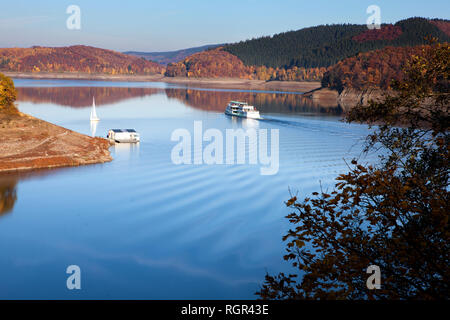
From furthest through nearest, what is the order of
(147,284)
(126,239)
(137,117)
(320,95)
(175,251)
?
1. (320,95)
2. (137,117)
3. (126,239)
4. (175,251)
5. (147,284)

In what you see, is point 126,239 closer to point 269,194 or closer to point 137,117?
point 269,194

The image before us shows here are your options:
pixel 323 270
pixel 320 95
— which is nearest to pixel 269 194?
pixel 323 270

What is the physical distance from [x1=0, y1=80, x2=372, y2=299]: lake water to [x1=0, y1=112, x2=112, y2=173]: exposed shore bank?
1475 mm

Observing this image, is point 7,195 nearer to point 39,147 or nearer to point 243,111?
point 39,147

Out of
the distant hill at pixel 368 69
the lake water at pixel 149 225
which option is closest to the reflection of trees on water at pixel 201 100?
the distant hill at pixel 368 69

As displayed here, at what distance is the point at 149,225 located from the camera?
21.4 meters

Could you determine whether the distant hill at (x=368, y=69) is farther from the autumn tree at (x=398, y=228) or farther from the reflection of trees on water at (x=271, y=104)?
the autumn tree at (x=398, y=228)

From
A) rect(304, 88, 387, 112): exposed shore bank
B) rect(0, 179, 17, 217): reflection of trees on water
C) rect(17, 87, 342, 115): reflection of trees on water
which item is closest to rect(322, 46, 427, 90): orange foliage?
rect(304, 88, 387, 112): exposed shore bank

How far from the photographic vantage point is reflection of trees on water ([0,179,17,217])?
77.2ft

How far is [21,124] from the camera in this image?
118ft

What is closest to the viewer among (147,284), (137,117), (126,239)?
(147,284)

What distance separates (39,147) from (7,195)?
9.00 m

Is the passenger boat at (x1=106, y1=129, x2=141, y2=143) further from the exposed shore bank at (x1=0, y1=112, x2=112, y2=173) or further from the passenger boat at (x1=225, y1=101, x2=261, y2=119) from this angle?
the passenger boat at (x1=225, y1=101, x2=261, y2=119)

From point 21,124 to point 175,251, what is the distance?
938 inches
